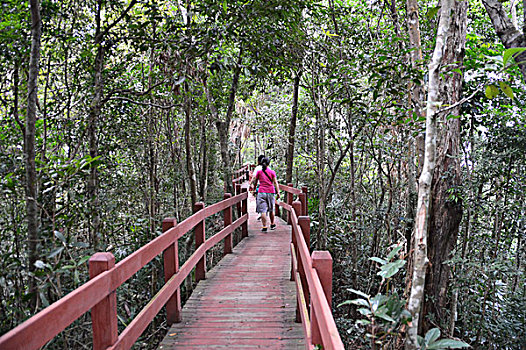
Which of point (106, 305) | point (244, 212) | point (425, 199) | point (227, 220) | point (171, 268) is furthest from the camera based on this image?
point (244, 212)

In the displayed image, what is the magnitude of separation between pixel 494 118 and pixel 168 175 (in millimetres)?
8102

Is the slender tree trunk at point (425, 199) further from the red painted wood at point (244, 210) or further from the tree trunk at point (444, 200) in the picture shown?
the red painted wood at point (244, 210)

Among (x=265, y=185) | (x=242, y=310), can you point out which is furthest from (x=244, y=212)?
(x=242, y=310)

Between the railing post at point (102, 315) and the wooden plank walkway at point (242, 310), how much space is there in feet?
4.32

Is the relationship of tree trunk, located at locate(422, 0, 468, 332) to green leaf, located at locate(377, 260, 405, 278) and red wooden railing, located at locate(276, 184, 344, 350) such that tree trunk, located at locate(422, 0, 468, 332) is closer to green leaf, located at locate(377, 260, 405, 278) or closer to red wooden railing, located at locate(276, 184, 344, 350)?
red wooden railing, located at locate(276, 184, 344, 350)

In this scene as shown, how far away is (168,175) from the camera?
10.8m

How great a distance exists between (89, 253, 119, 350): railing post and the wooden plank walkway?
1.32 meters

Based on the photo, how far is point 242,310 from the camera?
15.0 feet

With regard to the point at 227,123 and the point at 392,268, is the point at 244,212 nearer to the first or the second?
the point at 227,123

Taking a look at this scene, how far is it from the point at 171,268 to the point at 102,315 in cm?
159

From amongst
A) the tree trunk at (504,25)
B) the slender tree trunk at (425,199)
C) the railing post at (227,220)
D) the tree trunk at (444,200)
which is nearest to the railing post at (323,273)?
the slender tree trunk at (425,199)

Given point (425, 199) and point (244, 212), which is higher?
point (425, 199)

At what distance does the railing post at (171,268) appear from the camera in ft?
13.0

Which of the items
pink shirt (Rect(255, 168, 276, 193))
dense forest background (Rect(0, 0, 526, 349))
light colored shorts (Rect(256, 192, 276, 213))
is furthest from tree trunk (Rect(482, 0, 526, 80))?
light colored shorts (Rect(256, 192, 276, 213))
